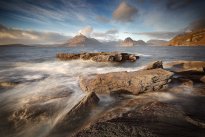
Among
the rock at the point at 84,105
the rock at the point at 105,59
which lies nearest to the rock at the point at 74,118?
the rock at the point at 84,105

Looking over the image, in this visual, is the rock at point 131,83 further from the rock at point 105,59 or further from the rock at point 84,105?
the rock at point 105,59

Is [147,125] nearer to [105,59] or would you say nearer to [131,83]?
[131,83]

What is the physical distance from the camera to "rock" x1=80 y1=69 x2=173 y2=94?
7.51m

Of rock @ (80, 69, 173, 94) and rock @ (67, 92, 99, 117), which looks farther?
rock @ (80, 69, 173, 94)

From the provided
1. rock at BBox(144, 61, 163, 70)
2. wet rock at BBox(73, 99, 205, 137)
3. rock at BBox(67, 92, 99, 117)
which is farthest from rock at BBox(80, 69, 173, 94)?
rock at BBox(144, 61, 163, 70)

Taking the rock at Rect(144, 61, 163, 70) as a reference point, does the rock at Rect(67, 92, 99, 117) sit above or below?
below

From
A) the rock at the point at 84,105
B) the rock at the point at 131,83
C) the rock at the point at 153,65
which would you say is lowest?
the rock at the point at 84,105

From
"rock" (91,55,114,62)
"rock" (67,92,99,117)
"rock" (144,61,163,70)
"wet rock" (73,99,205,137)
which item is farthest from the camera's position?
"rock" (91,55,114,62)

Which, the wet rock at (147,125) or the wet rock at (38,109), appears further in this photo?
the wet rock at (38,109)

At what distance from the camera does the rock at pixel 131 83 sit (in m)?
7.51

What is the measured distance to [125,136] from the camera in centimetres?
346

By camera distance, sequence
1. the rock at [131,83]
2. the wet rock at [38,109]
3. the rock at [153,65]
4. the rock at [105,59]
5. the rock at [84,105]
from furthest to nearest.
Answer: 1. the rock at [105,59]
2. the rock at [153,65]
3. the rock at [131,83]
4. the wet rock at [38,109]
5. the rock at [84,105]

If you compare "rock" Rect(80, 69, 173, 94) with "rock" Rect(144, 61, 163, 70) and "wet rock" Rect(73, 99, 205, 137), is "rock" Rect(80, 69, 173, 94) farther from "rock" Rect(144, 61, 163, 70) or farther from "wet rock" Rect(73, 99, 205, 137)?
"rock" Rect(144, 61, 163, 70)

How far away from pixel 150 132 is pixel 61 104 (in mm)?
4520
